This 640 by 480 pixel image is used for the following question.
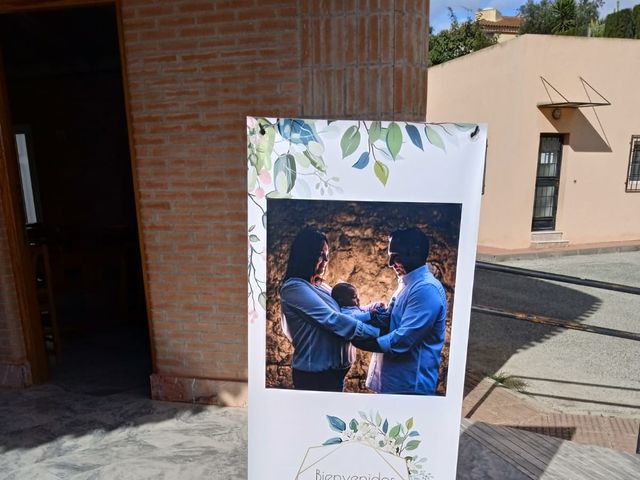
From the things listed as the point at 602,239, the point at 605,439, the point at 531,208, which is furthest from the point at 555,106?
the point at 605,439

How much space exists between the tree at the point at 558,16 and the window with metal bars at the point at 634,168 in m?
8.83

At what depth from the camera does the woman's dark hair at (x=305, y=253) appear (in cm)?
184

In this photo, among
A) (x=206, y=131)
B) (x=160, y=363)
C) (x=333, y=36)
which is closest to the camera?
(x=333, y=36)

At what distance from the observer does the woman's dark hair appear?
1.84 metres

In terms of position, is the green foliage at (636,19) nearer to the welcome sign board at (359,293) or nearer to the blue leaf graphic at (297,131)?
the welcome sign board at (359,293)

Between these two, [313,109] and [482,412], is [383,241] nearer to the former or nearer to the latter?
[313,109]

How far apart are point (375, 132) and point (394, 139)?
0.08 meters

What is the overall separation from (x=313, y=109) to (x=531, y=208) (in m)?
8.54

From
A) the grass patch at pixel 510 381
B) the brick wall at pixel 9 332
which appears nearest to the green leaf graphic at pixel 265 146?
the brick wall at pixel 9 332

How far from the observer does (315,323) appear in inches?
74.0

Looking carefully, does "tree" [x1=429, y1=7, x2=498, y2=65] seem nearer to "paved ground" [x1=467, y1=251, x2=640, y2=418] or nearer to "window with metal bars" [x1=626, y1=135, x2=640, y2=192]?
"window with metal bars" [x1=626, y1=135, x2=640, y2=192]

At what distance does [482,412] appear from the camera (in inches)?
141

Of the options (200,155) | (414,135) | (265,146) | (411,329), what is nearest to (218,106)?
(200,155)

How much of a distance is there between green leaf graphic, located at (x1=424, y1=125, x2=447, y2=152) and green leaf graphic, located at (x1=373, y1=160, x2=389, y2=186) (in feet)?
0.66
